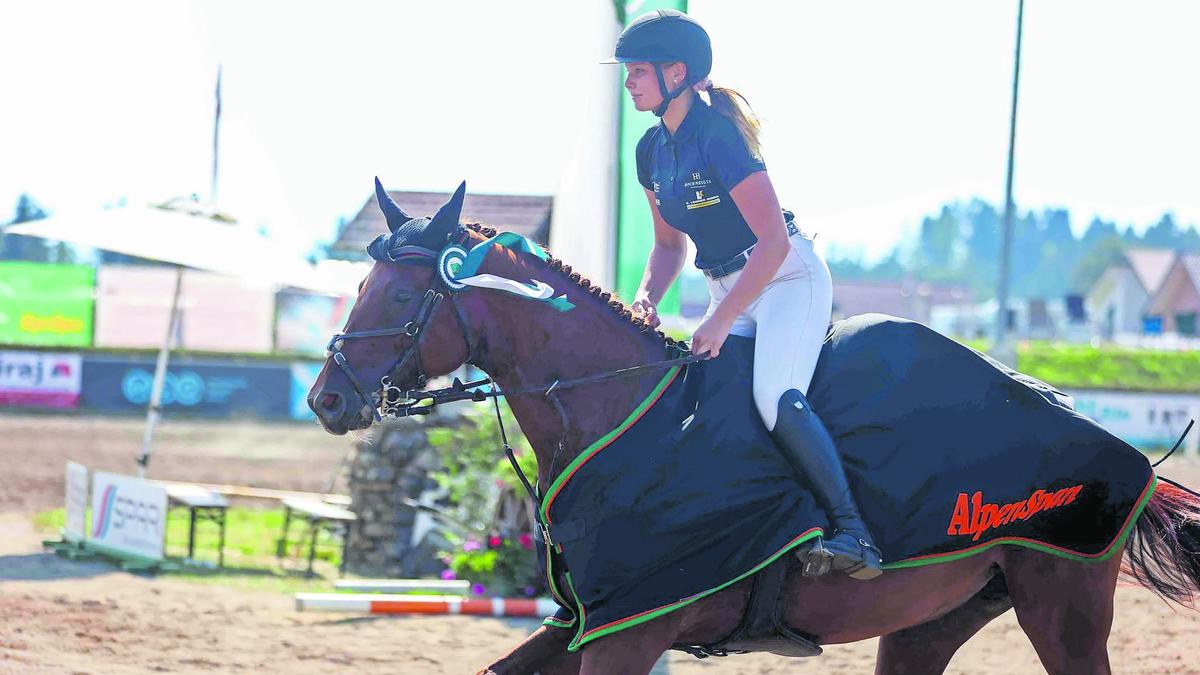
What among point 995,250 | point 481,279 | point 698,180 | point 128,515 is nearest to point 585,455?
point 481,279

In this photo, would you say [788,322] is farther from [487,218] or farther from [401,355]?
[487,218]

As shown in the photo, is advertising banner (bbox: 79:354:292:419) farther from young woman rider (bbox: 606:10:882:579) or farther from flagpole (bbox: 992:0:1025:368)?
young woman rider (bbox: 606:10:882:579)

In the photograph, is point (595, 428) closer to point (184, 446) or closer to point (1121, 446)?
point (1121, 446)

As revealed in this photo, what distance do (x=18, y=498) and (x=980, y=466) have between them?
41.0 feet

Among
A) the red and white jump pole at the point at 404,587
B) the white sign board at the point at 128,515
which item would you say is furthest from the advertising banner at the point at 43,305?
the red and white jump pole at the point at 404,587

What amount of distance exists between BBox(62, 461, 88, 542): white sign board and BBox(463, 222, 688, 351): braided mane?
835cm

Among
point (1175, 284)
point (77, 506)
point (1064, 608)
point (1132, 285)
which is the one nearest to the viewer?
point (1064, 608)

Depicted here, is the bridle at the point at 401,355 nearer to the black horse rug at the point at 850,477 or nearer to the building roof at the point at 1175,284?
the black horse rug at the point at 850,477

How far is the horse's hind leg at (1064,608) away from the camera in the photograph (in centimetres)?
414

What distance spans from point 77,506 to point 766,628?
897 centimetres

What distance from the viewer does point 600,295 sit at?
3.93 m

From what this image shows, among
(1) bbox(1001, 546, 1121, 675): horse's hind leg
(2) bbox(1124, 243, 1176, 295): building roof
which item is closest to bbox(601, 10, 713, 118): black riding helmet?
(1) bbox(1001, 546, 1121, 675): horse's hind leg

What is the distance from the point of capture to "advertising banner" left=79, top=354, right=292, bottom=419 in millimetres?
22797

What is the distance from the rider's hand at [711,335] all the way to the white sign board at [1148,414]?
795 inches
